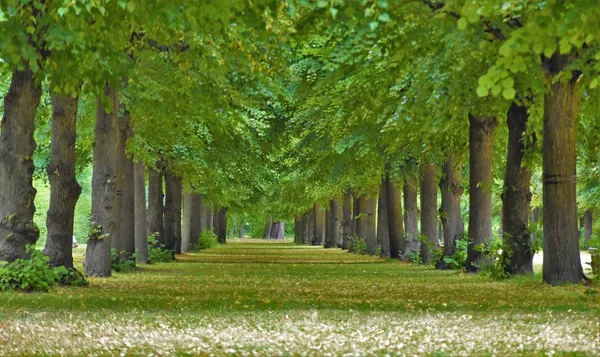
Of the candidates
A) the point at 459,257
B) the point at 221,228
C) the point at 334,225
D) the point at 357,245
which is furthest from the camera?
the point at 221,228

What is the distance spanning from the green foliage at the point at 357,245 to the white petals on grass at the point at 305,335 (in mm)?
37948

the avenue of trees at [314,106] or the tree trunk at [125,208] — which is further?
the tree trunk at [125,208]

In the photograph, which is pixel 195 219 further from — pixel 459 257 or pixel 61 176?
pixel 61 176

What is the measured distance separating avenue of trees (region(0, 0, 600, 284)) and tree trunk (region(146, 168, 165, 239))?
0.25 feet

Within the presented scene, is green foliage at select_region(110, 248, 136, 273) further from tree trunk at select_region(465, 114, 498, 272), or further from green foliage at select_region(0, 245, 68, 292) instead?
green foliage at select_region(0, 245, 68, 292)

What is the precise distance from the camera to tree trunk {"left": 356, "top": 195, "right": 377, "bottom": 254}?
50.4 m

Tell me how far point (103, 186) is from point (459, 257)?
11208 millimetres

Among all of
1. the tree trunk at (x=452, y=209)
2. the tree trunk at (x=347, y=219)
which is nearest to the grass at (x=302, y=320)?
the tree trunk at (x=452, y=209)

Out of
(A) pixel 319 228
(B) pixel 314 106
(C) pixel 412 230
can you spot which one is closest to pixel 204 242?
(C) pixel 412 230

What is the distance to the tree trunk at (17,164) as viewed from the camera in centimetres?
1912

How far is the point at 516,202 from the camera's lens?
81.3 feet

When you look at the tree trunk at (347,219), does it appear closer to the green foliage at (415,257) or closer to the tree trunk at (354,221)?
the tree trunk at (354,221)

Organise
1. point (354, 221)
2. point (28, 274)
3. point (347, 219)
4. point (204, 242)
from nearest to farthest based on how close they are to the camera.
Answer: point (28, 274), point (204, 242), point (347, 219), point (354, 221)

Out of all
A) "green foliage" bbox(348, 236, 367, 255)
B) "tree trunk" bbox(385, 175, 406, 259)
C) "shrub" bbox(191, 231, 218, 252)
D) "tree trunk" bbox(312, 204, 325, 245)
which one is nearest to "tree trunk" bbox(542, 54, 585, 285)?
"tree trunk" bbox(385, 175, 406, 259)
